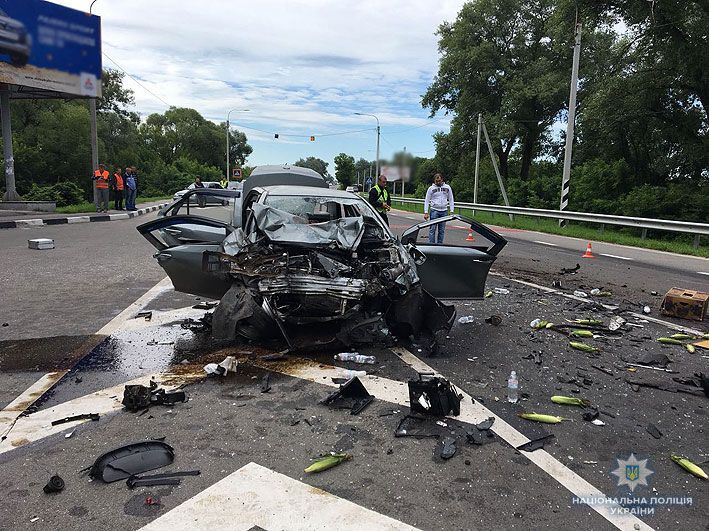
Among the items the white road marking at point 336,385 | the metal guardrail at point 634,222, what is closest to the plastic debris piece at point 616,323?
the white road marking at point 336,385

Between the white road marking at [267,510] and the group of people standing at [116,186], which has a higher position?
the group of people standing at [116,186]

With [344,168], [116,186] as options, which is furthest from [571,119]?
[344,168]

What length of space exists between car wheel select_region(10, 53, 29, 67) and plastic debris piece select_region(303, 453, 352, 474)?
72.3ft

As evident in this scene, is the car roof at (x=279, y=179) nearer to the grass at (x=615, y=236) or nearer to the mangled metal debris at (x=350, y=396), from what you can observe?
the mangled metal debris at (x=350, y=396)

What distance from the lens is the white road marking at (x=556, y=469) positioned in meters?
2.48

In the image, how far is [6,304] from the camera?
6.40 m

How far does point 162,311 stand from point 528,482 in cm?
498

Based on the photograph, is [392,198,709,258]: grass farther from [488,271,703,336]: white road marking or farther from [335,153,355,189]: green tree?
[335,153,355,189]: green tree

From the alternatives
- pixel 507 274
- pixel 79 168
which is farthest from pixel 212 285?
pixel 79 168

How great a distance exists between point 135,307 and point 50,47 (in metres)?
18.5

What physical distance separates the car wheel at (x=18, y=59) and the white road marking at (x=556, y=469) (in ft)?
72.0

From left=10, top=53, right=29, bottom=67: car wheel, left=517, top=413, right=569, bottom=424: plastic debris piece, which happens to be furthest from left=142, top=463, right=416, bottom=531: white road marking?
left=10, top=53, right=29, bottom=67: car wheel

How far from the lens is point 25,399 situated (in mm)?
3711

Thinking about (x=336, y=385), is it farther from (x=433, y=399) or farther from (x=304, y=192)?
(x=304, y=192)
